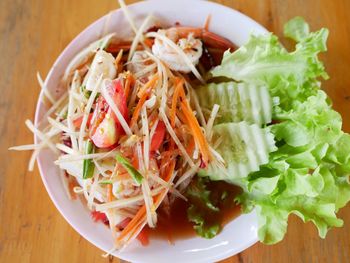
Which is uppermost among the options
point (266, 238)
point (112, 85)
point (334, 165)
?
point (112, 85)

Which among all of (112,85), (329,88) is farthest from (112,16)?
(329,88)

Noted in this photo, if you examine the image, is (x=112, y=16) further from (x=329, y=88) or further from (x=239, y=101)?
(x=329, y=88)

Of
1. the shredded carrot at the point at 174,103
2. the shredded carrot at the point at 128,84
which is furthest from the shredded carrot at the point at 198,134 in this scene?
the shredded carrot at the point at 128,84

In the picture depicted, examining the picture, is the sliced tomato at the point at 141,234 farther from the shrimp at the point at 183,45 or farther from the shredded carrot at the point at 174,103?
the shrimp at the point at 183,45

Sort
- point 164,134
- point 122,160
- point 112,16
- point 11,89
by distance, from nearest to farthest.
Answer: point 122,160
point 164,134
point 112,16
point 11,89

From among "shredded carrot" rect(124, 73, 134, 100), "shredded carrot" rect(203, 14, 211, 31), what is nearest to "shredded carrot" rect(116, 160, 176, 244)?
"shredded carrot" rect(124, 73, 134, 100)

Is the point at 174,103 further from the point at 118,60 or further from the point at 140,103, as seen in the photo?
the point at 118,60

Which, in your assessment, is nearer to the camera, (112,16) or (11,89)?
(112,16)

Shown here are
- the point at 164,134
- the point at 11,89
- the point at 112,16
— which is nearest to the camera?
the point at 164,134
